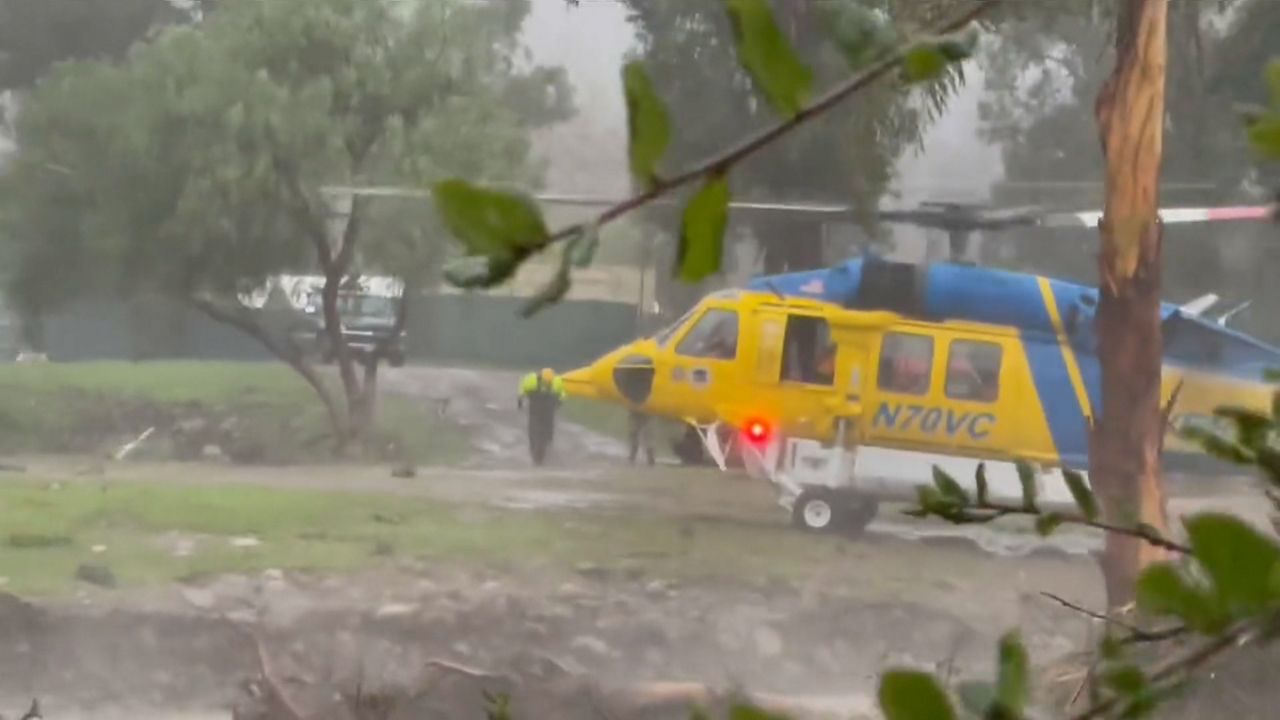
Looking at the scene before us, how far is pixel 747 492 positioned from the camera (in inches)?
37.6

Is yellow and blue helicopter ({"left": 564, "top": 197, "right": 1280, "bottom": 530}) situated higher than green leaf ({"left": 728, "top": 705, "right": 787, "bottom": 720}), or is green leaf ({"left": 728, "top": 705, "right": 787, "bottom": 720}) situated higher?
green leaf ({"left": 728, "top": 705, "right": 787, "bottom": 720})

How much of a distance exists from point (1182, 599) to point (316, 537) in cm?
84

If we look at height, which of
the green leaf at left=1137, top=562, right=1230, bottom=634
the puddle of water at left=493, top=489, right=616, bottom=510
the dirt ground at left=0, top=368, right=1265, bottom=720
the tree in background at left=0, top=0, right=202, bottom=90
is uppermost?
the tree in background at left=0, top=0, right=202, bottom=90

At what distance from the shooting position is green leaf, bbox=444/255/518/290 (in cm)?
17

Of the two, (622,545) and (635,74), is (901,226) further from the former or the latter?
(635,74)

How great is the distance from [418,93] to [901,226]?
294mm

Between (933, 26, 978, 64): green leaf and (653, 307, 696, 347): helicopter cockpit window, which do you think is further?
(653, 307, 696, 347): helicopter cockpit window

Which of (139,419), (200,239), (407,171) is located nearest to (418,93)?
(407,171)

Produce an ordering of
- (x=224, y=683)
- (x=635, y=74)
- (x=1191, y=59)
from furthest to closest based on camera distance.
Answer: (x=224, y=683), (x=1191, y=59), (x=635, y=74)

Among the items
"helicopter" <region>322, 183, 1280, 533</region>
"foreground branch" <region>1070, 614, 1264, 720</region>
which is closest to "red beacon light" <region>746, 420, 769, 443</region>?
"helicopter" <region>322, 183, 1280, 533</region>

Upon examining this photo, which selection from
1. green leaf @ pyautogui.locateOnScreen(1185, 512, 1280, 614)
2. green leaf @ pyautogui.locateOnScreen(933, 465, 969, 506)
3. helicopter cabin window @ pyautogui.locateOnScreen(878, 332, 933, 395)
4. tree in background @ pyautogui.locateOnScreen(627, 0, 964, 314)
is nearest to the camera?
green leaf @ pyautogui.locateOnScreen(1185, 512, 1280, 614)

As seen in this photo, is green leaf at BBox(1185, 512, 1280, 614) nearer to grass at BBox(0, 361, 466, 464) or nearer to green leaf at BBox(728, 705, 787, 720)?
green leaf at BBox(728, 705, 787, 720)

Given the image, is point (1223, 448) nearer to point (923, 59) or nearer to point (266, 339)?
point (923, 59)

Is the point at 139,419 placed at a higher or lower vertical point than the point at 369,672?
higher
